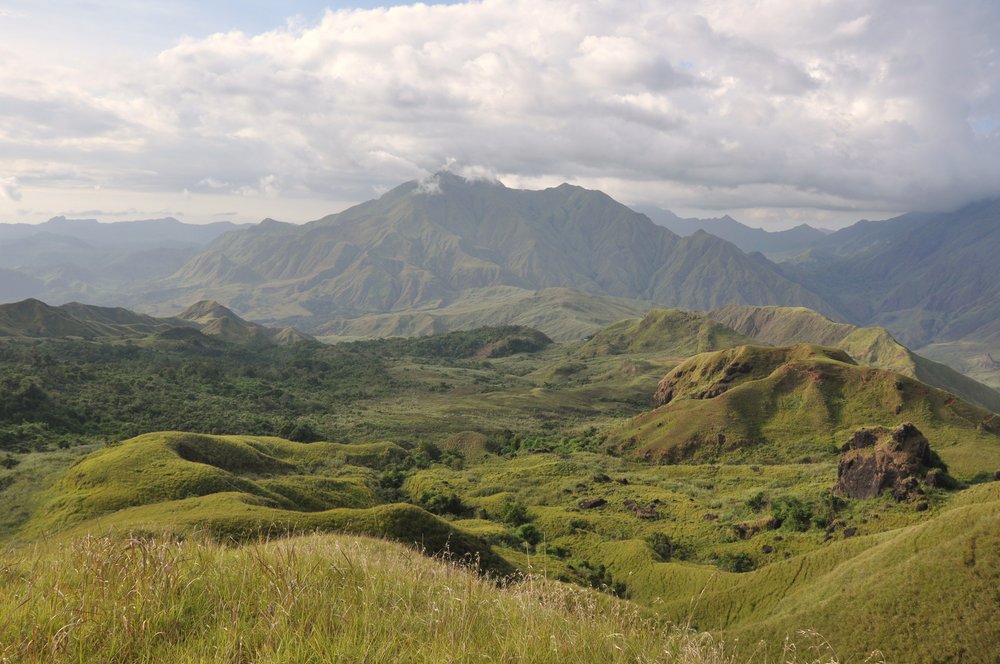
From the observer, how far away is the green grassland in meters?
6.06

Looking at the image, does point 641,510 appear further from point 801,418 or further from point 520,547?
point 801,418

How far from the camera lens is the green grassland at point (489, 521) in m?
6.06

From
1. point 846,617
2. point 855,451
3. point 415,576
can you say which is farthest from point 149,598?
point 855,451

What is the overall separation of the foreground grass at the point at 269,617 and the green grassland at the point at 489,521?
38 millimetres

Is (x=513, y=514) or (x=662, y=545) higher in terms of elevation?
(x=662, y=545)

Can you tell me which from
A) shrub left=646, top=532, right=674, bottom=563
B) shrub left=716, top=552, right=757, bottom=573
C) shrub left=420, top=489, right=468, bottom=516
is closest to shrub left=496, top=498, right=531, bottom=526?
shrub left=420, top=489, right=468, bottom=516

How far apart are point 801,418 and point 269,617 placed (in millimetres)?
114280

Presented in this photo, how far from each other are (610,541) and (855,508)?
24940 millimetres

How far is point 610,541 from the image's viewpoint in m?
60.3

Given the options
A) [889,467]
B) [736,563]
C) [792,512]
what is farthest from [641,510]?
[889,467]

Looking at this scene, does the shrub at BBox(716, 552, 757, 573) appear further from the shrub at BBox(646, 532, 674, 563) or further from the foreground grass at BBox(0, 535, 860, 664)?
the foreground grass at BBox(0, 535, 860, 664)

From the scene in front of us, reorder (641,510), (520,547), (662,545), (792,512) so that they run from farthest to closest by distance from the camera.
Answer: (641,510) → (792,512) → (662,545) → (520,547)

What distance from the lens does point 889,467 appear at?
6012cm

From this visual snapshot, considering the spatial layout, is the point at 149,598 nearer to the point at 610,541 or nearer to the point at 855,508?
the point at 610,541
